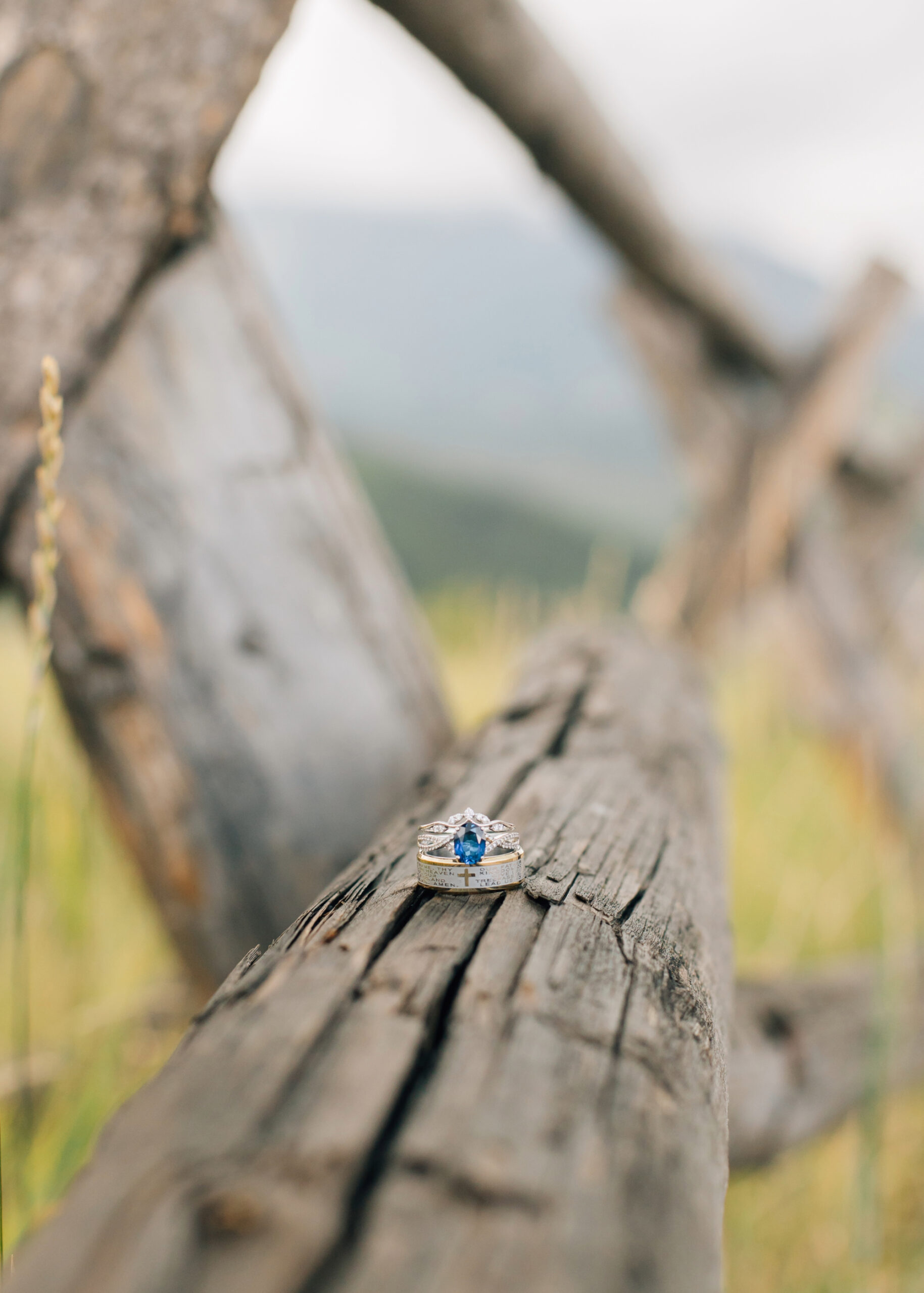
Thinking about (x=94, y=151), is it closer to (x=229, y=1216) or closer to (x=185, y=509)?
(x=185, y=509)

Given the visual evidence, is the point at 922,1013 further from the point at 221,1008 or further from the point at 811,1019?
the point at 221,1008

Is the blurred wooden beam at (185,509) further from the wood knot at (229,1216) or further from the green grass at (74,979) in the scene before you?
the wood knot at (229,1216)

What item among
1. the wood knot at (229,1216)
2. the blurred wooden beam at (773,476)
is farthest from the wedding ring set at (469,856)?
the blurred wooden beam at (773,476)

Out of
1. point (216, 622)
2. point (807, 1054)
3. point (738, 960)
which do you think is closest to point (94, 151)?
point (216, 622)

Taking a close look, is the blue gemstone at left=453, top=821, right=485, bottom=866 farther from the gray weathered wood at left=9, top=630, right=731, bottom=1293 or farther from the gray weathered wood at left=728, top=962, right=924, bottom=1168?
the gray weathered wood at left=728, top=962, right=924, bottom=1168

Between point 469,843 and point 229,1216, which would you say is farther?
point 469,843

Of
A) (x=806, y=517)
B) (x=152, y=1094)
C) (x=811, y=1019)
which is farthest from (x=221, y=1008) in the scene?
(x=806, y=517)

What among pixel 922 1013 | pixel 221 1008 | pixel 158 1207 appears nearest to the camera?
pixel 158 1207
